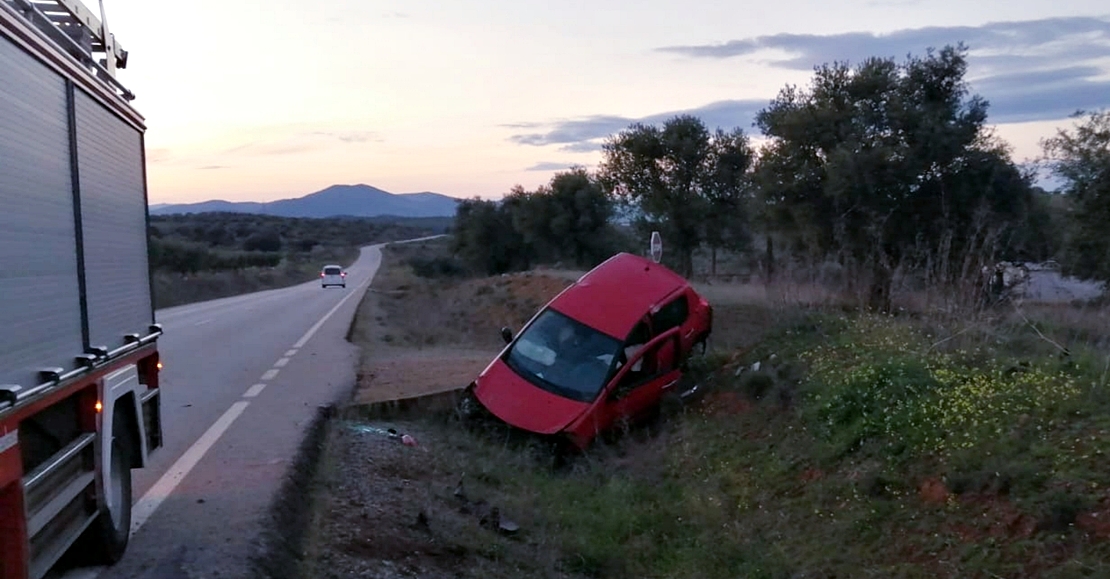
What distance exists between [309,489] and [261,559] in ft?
7.45

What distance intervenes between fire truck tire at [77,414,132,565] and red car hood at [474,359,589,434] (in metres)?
6.55

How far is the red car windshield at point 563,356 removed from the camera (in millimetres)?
13359

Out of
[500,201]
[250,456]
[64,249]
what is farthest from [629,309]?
[500,201]

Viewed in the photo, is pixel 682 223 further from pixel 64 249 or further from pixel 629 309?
pixel 64 249

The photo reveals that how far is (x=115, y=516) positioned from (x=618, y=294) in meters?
9.59

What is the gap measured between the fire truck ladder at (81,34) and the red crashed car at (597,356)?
6.91m

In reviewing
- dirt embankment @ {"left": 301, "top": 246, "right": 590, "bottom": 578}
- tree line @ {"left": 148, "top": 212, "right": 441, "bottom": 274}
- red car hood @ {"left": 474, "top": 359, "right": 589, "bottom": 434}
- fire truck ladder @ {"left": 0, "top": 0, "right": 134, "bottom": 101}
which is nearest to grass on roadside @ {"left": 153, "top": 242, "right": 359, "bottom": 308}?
tree line @ {"left": 148, "top": 212, "right": 441, "bottom": 274}

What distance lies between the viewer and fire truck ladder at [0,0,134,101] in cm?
519

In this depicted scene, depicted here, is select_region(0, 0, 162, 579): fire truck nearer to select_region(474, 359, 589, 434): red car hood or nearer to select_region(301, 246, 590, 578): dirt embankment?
select_region(301, 246, 590, 578): dirt embankment

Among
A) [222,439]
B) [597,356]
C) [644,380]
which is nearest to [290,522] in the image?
[222,439]

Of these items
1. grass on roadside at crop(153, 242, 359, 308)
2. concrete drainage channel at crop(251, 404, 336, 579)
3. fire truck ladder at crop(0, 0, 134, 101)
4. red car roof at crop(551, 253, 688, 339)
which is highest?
fire truck ladder at crop(0, 0, 134, 101)

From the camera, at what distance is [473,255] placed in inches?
2817

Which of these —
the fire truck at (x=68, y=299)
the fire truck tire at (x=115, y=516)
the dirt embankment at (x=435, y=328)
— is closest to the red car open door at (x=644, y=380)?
the dirt embankment at (x=435, y=328)

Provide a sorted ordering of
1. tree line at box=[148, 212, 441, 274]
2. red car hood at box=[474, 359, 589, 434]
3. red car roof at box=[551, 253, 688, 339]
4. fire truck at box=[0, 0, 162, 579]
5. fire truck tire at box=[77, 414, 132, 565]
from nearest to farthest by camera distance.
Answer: fire truck at box=[0, 0, 162, 579] → fire truck tire at box=[77, 414, 132, 565] → red car hood at box=[474, 359, 589, 434] → red car roof at box=[551, 253, 688, 339] → tree line at box=[148, 212, 441, 274]
